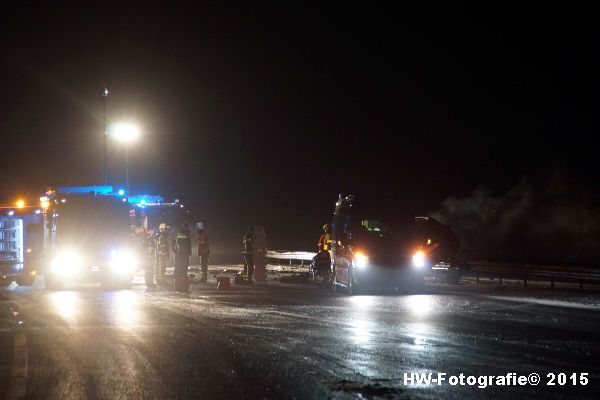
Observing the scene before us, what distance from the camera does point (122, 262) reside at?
28.1m

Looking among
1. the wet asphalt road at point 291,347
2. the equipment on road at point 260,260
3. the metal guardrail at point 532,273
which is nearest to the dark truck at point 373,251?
the metal guardrail at point 532,273

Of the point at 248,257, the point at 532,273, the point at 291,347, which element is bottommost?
the point at 291,347

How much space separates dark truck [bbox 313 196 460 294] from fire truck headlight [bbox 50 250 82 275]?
7703mm

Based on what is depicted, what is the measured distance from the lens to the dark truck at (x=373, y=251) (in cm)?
2416

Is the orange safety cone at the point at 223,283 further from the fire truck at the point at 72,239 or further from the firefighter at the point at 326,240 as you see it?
the firefighter at the point at 326,240

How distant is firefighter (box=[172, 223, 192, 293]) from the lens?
2606cm

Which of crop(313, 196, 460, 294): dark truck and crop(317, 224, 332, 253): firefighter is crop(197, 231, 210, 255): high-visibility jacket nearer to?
crop(317, 224, 332, 253): firefighter

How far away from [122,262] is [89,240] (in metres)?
1.33

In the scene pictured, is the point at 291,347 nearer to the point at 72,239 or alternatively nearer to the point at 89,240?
the point at 89,240

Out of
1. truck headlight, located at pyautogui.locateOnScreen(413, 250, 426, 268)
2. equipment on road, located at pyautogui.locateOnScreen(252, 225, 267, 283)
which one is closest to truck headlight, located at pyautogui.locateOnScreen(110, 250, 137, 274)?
equipment on road, located at pyautogui.locateOnScreen(252, 225, 267, 283)

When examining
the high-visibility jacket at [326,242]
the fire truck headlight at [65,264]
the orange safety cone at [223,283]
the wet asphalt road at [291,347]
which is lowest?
the wet asphalt road at [291,347]

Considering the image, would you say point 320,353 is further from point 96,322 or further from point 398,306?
point 398,306

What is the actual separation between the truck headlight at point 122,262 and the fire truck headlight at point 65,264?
3.36 feet

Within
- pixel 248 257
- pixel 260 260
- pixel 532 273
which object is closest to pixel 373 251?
pixel 532 273
